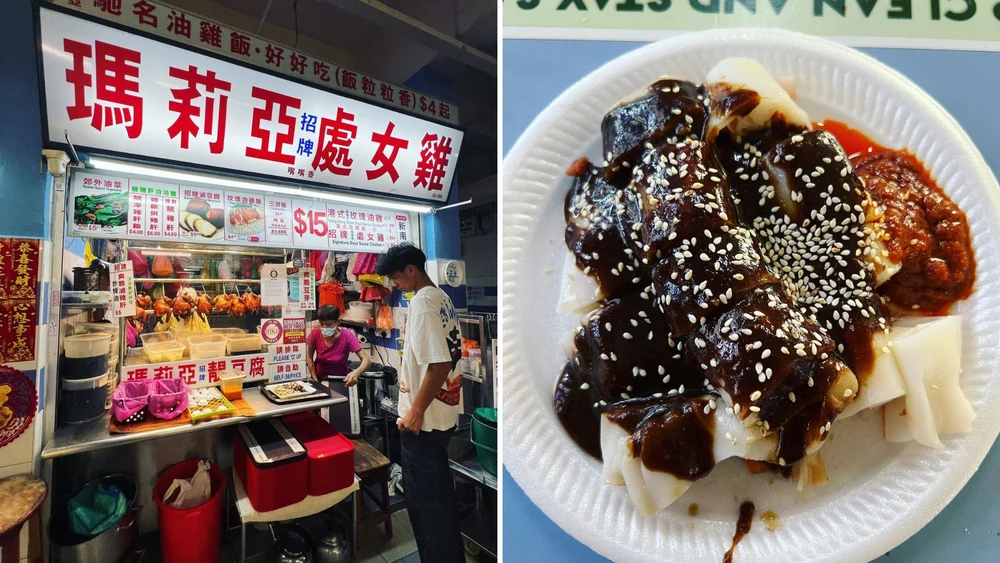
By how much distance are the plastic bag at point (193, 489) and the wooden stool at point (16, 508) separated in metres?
0.26

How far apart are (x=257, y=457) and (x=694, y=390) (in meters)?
1.18

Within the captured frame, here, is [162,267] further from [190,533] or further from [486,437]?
[486,437]

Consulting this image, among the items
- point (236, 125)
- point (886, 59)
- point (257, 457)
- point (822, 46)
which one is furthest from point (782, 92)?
point (257, 457)

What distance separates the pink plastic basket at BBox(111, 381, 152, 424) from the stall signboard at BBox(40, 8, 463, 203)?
0.49 meters

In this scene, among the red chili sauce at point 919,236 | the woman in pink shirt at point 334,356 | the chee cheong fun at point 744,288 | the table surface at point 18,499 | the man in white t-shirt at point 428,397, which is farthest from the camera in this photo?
the woman in pink shirt at point 334,356

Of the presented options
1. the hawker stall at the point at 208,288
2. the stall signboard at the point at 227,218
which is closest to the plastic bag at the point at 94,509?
the hawker stall at the point at 208,288

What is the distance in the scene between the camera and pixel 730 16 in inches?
34.4

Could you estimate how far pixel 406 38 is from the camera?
1.02m

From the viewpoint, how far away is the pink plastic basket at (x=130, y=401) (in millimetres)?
1024

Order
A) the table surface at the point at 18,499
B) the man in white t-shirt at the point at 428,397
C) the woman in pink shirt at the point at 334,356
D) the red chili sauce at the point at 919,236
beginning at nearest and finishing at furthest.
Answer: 1. the red chili sauce at the point at 919,236
2. the table surface at the point at 18,499
3. the man in white t-shirt at the point at 428,397
4. the woman in pink shirt at the point at 334,356

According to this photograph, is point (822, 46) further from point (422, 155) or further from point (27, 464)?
point (27, 464)

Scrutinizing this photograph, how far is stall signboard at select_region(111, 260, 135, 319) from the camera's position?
1.05m

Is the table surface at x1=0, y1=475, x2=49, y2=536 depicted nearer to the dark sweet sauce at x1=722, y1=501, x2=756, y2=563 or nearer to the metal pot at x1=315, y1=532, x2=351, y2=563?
the metal pot at x1=315, y1=532, x2=351, y2=563

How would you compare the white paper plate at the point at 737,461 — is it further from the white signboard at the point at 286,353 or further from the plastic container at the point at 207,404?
the plastic container at the point at 207,404
